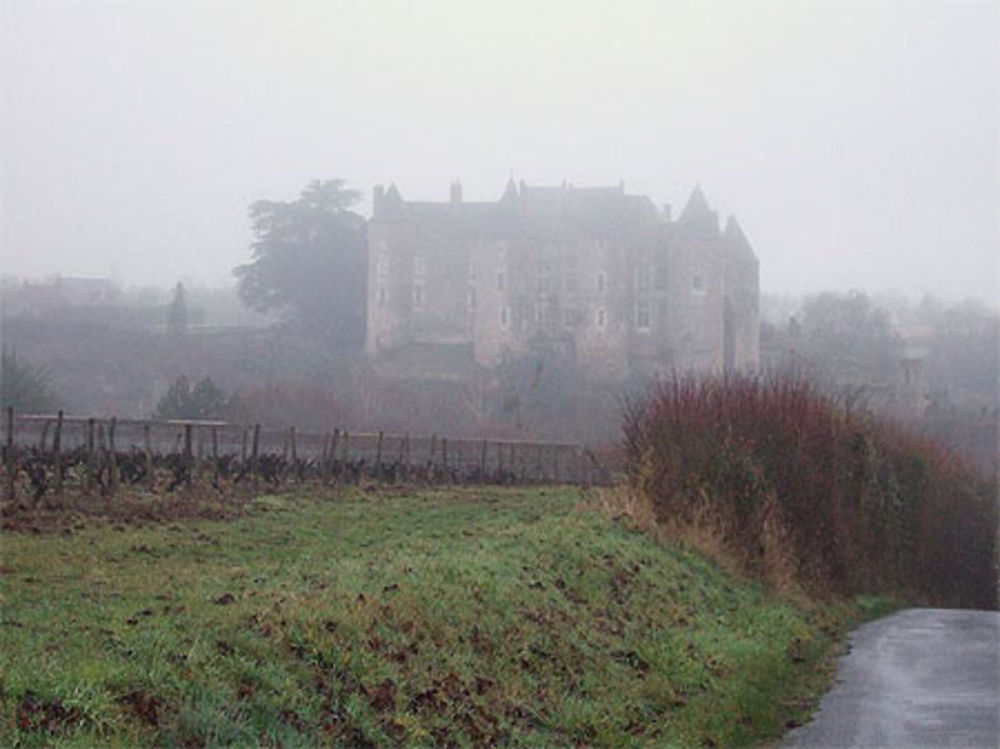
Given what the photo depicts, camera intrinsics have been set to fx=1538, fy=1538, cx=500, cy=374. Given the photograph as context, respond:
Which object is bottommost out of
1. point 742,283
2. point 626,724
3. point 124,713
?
point 626,724

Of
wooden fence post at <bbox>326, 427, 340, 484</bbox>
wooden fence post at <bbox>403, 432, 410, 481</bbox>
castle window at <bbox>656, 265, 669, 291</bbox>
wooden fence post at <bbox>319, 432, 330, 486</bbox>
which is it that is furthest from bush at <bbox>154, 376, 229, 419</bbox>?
castle window at <bbox>656, 265, 669, 291</bbox>

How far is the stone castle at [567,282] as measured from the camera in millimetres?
93312

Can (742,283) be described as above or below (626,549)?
above

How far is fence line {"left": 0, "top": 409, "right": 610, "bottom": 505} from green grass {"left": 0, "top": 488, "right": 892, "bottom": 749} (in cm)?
498

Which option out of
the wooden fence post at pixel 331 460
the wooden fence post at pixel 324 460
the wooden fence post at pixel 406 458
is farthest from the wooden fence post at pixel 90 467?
the wooden fence post at pixel 406 458

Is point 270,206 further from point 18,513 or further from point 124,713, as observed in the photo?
point 124,713

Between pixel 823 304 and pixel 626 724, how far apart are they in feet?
339

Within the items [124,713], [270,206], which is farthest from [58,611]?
[270,206]

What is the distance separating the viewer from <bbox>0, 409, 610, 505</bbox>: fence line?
25.2 meters

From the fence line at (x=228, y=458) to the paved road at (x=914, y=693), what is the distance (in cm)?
1186

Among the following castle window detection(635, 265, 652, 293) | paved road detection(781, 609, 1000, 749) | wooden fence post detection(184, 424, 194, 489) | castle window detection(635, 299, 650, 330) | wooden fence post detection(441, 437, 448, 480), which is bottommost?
paved road detection(781, 609, 1000, 749)

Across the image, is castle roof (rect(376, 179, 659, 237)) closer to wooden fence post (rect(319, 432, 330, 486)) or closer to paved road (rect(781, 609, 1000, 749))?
wooden fence post (rect(319, 432, 330, 486))

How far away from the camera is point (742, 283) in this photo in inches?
3792

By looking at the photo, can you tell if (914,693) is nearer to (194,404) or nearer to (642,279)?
(194,404)
